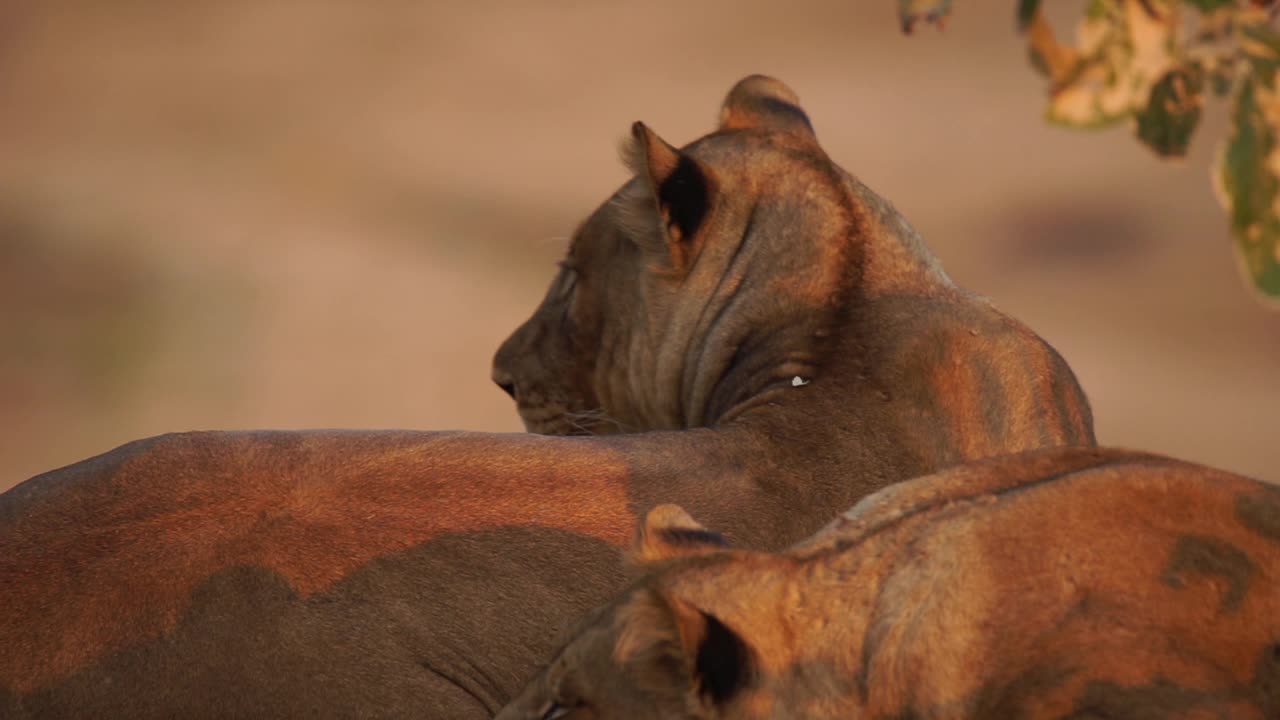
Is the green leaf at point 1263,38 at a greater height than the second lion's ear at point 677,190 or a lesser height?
greater

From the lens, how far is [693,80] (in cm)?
2084

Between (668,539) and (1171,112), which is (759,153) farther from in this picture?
(1171,112)

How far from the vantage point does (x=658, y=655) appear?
3055mm

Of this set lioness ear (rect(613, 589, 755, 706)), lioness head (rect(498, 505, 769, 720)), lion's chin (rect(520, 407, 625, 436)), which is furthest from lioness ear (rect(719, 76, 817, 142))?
lioness ear (rect(613, 589, 755, 706))

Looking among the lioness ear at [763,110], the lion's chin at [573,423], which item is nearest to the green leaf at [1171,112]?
the lioness ear at [763,110]

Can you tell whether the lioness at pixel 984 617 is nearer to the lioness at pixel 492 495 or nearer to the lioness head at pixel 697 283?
the lioness at pixel 492 495

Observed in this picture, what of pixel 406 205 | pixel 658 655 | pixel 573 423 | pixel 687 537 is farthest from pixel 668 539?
pixel 406 205

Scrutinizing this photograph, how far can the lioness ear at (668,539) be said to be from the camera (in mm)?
3361

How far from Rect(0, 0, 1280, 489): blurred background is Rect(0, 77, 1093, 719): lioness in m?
6.07

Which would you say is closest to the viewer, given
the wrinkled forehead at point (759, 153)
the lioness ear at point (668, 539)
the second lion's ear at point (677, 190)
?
the lioness ear at point (668, 539)

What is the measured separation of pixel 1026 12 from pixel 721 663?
1.10 meters

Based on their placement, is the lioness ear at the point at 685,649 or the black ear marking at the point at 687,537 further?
the black ear marking at the point at 687,537

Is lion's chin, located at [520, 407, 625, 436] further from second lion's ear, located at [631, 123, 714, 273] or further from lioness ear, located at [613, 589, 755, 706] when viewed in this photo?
lioness ear, located at [613, 589, 755, 706]

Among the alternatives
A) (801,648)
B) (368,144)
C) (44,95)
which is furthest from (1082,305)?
(801,648)
